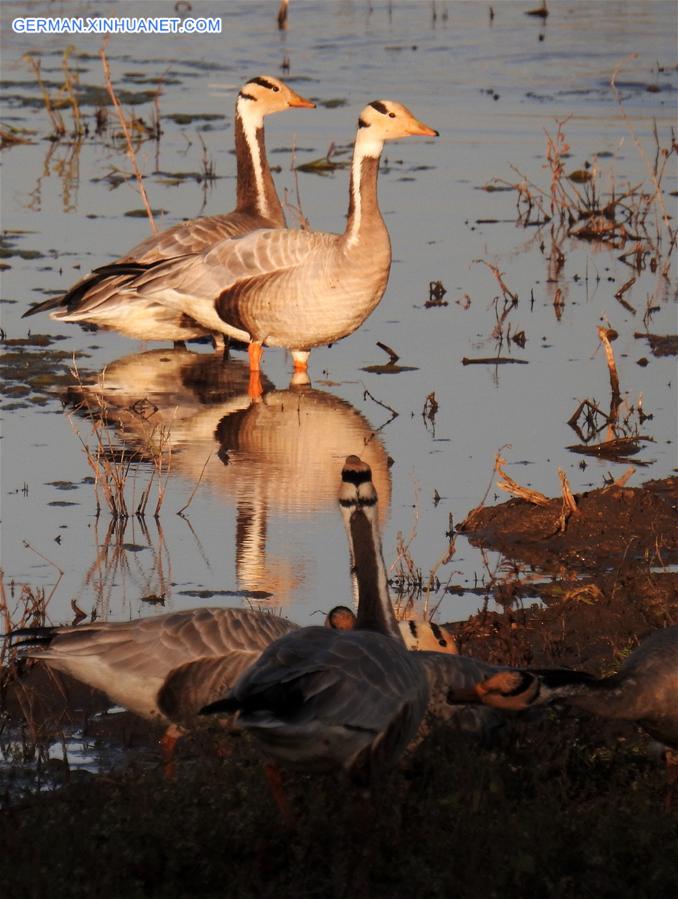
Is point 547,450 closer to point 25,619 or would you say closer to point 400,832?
point 25,619

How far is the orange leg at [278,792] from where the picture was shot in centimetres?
534

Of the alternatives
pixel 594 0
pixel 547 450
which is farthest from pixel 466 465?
pixel 594 0

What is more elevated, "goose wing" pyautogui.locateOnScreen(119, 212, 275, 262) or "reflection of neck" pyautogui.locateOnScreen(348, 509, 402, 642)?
"goose wing" pyautogui.locateOnScreen(119, 212, 275, 262)

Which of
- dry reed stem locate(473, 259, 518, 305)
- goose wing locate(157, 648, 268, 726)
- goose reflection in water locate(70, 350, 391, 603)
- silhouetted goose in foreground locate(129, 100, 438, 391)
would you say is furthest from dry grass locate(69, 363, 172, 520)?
dry reed stem locate(473, 259, 518, 305)

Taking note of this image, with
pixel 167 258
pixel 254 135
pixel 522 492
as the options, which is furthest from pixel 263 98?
pixel 522 492

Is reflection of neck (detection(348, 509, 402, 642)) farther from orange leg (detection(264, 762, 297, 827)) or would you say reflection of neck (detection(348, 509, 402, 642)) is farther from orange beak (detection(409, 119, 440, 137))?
orange beak (detection(409, 119, 440, 137))

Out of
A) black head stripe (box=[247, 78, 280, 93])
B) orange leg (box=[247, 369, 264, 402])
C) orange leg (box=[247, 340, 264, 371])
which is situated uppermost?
black head stripe (box=[247, 78, 280, 93])

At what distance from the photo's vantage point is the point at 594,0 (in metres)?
32.9

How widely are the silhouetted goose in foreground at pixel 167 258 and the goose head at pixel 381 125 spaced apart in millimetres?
1422

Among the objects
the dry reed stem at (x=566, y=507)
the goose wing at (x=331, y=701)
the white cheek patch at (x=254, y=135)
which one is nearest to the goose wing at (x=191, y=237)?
the white cheek patch at (x=254, y=135)

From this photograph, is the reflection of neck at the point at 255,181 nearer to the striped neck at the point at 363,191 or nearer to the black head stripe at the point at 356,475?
the striped neck at the point at 363,191

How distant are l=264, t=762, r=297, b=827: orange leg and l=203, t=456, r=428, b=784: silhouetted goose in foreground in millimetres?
116

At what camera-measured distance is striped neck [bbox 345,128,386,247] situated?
41.0 ft

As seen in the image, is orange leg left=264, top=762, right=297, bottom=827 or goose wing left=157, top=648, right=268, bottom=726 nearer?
orange leg left=264, top=762, right=297, bottom=827
